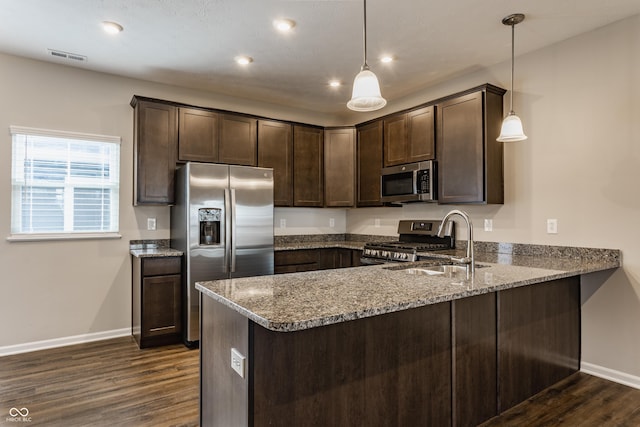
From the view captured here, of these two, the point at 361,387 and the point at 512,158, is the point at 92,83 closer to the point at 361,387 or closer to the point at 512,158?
the point at 361,387

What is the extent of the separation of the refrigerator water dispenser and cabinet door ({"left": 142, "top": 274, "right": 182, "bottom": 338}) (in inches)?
17.5

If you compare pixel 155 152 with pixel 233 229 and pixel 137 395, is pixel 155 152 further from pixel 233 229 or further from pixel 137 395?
pixel 137 395

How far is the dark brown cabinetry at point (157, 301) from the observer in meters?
3.49

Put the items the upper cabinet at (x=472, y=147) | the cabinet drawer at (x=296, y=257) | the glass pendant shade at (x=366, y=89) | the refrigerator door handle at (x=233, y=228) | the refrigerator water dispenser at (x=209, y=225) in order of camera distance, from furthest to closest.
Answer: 1. the cabinet drawer at (x=296, y=257)
2. the refrigerator door handle at (x=233, y=228)
3. the refrigerator water dispenser at (x=209, y=225)
4. the upper cabinet at (x=472, y=147)
5. the glass pendant shade at (x=366, y=89)

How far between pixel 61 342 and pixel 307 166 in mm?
3174

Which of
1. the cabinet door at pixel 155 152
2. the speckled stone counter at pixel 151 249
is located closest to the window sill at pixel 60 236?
the speckled stone counter at pixel 151 249

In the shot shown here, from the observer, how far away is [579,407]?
242 cm

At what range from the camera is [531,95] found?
332 cm

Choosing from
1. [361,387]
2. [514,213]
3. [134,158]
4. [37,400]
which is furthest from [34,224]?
[514,213]

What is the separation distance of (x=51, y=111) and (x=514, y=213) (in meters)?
4.43

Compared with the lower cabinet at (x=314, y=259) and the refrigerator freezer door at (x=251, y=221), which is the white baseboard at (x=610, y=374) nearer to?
the lower cabinet at (x=314, y=259)

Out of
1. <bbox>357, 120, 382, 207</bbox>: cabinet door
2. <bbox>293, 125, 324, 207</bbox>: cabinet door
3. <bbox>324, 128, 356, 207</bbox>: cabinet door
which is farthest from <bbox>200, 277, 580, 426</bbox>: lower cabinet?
<bbox>293, 125, 324, 207</bbox>: cabinet door

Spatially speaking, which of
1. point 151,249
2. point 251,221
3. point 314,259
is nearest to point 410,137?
point 314,259

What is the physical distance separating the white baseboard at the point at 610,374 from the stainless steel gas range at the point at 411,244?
148 centimetres
